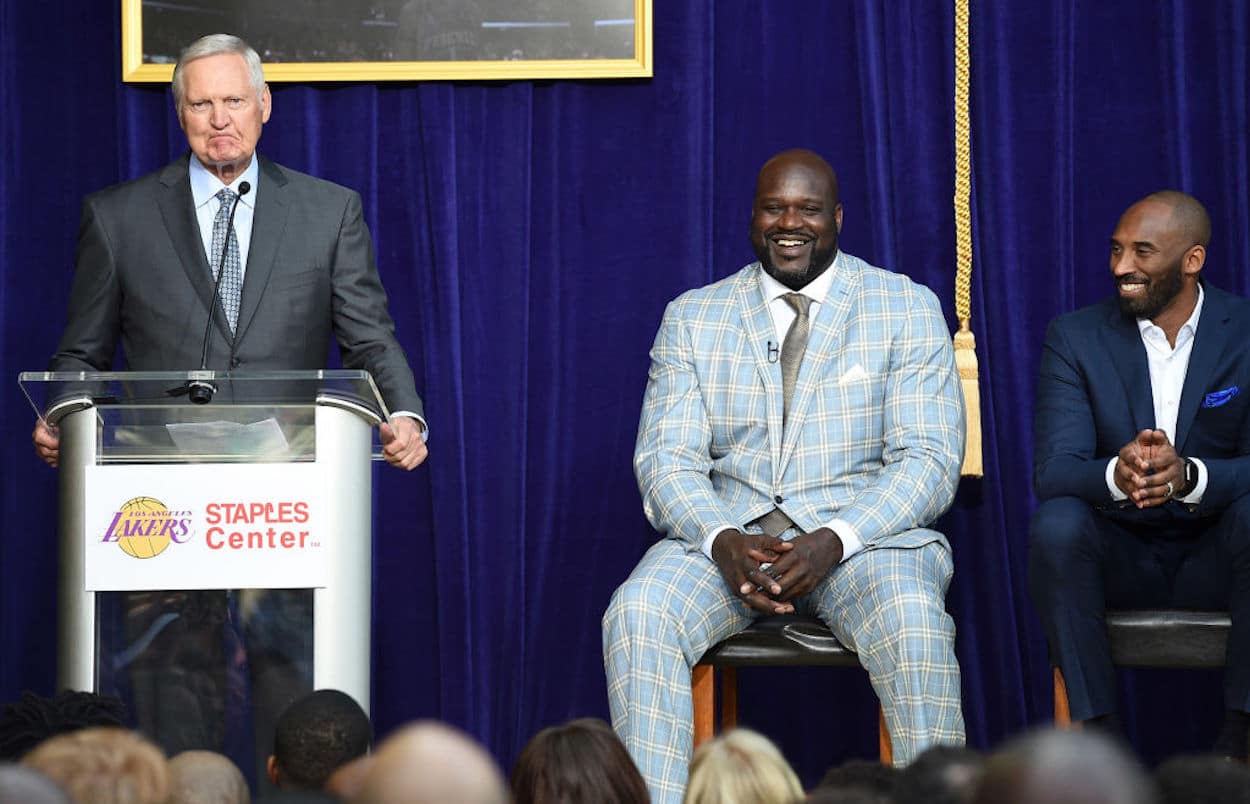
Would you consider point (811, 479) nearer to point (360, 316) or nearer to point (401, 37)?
point (360, 316)

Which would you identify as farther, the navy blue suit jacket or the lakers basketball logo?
the navy blue suit jacket

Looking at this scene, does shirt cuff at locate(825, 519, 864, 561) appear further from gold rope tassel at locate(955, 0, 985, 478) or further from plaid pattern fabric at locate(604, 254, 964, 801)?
gold rope tassel at locate(955, 0, 985, 478)

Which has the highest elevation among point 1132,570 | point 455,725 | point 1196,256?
point 1196,256

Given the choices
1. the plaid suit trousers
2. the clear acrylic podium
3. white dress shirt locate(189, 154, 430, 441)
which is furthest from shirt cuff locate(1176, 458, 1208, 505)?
the clear acrylic podium

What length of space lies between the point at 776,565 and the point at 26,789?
2.36m

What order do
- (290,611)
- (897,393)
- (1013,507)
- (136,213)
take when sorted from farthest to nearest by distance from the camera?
(1013,507)
(897,393)
(136,213)
(290,611)

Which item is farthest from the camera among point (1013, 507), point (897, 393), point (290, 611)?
point (1013, 507)

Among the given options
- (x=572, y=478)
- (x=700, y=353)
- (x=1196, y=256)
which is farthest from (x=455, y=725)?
(x=1196, y=256)

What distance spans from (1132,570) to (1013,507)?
83 cm

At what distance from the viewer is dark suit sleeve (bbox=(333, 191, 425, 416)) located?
3303mm

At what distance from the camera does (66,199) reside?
4.52 metres

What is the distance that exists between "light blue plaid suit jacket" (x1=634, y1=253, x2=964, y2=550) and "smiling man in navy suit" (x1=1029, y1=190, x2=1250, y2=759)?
0.25 metres

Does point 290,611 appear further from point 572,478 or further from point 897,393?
point 572,478

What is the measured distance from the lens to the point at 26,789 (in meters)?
1.07
